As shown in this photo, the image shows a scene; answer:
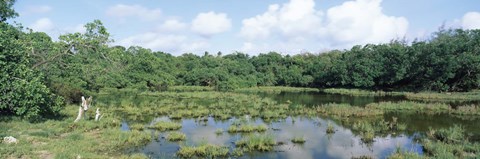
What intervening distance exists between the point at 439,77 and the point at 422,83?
4739 millimetres

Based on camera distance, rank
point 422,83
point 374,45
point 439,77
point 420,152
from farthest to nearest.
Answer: point 374,45 < point 422,83 < point 439,77 < point 420,152

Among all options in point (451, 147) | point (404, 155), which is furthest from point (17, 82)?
point (451, 147)

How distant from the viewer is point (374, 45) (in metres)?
82.1

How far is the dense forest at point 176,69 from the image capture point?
2009 centimetres

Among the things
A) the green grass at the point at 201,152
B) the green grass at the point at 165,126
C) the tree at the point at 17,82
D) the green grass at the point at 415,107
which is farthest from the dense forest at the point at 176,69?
the green grass at the point at 415,107

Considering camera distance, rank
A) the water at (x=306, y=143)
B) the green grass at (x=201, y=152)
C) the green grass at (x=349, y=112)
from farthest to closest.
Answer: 1. the green grass at (x=349, y=112)
2. the water at (x=306, y=143)
3. the green grass at (x=201, y=152)

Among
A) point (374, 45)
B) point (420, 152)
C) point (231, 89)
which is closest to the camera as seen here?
point (420, 152)

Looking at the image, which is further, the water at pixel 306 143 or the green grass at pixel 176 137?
the green grass at pixel 176 137

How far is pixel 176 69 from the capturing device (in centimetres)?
8894

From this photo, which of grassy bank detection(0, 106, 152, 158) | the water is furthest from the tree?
the water

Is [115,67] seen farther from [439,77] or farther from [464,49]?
[464,49]

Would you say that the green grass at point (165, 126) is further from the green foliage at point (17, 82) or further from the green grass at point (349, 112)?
the green grass at point (349, 112)

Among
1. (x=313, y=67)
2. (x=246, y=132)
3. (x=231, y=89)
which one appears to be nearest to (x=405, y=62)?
(x=313, y=67)

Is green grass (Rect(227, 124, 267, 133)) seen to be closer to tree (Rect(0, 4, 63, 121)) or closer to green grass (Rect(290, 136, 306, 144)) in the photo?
green grass (Rect(290, 136, 306, 144))
